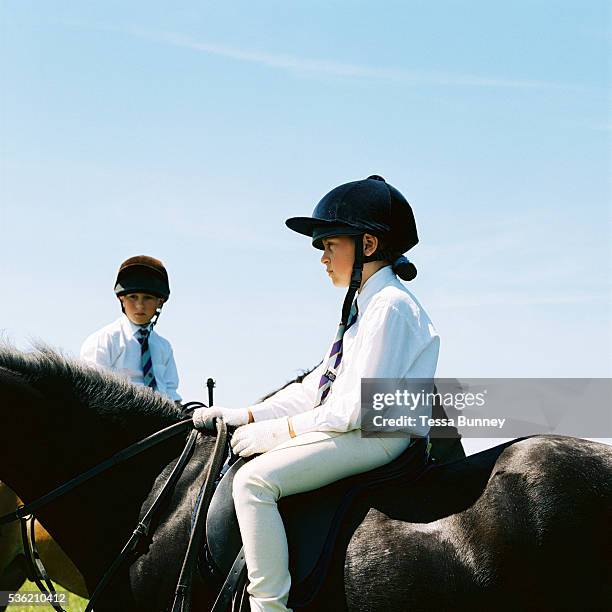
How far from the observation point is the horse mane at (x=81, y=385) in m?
4.68

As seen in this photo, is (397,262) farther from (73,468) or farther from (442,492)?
(73,468)

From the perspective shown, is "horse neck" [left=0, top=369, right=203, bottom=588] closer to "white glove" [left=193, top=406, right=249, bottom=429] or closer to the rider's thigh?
"white glove" [left=193, top=406, right=249, bottom=429]

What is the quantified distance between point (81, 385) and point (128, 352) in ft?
13.6

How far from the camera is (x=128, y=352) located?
8.82 meters

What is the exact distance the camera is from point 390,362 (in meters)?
4.11

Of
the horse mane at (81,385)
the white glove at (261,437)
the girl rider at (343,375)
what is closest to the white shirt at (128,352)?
the horse mane at (81,385)

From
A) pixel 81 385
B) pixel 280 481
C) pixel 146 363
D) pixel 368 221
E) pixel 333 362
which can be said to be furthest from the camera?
pixel 146 363

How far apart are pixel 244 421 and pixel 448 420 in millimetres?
2580

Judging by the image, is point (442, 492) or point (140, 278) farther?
point (140, 278)

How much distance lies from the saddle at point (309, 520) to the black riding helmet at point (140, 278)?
499 cm

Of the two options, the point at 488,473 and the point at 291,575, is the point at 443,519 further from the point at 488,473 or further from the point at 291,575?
the point at 291,575

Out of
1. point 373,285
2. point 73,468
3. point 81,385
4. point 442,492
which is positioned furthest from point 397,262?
point 73,468

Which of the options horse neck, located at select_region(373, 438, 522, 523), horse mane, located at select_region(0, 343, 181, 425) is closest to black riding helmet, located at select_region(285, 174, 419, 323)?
horse neck, located at select_region(373, 438, 522, 523)

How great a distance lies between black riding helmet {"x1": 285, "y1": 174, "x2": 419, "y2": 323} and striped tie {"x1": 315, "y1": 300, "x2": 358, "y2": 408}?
0.04 metres
